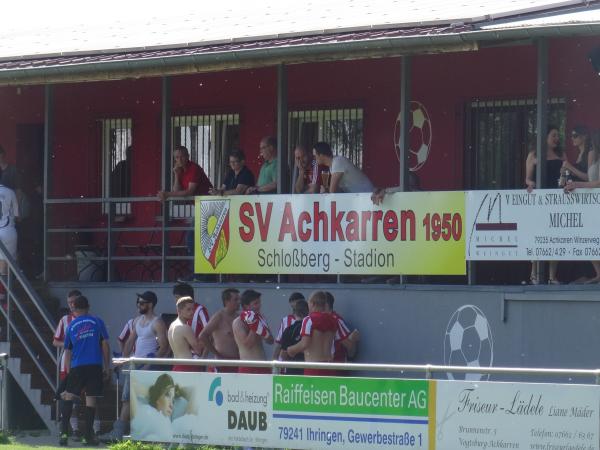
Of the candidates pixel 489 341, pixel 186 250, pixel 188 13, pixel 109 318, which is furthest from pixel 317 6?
pixel 489 341

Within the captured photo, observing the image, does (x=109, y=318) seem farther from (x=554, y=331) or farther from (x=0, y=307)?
(x=554, y=331)

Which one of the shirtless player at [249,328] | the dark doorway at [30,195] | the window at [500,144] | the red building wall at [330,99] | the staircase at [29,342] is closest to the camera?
the shirtless player at [249,328]

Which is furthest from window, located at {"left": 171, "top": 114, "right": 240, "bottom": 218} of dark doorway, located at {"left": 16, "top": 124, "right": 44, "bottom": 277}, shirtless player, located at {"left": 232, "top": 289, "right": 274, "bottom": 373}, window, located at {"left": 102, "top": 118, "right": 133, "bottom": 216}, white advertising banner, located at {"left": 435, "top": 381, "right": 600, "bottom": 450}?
white advertising banner, located at {"left": 435, "top": 381, "right": 600, "bottom": 450}

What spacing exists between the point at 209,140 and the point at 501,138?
15.2 ft

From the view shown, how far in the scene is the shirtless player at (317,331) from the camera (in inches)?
561

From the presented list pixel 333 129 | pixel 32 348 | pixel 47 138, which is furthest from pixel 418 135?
pixel 32 348

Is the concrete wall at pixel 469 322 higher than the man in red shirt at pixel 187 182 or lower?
lower

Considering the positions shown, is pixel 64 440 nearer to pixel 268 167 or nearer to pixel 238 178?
pixel 238 178

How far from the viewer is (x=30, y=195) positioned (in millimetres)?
21281

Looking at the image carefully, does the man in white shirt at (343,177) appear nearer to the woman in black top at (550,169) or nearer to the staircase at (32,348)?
the woman in black top at (550,169)

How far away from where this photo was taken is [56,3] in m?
24.3

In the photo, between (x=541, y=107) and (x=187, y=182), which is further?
(x=187, y=182)

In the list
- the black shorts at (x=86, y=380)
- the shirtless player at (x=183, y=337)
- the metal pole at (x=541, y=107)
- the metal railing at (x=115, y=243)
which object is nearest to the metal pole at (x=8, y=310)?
the metal railing at (x=115, y=243)

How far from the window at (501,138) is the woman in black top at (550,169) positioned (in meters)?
1.61
